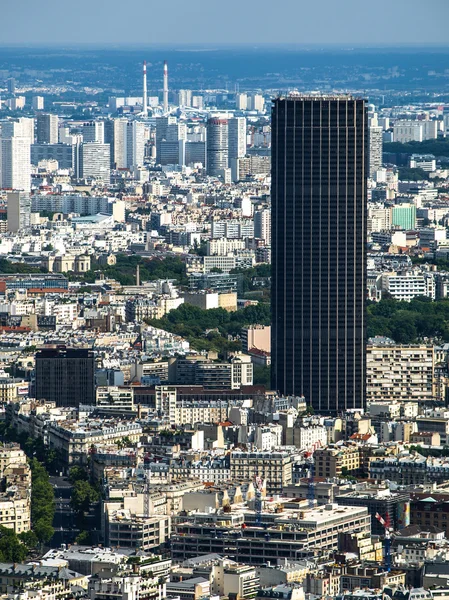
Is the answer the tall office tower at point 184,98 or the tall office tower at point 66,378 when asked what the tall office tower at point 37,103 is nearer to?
the tall office tower at point 184,98

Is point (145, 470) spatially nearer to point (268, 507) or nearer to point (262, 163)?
point (268, 507)

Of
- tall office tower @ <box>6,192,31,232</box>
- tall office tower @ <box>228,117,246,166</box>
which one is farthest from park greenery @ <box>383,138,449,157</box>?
tall office tower @ <box>6,192,31,232</box>

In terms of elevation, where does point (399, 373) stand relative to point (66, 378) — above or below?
below

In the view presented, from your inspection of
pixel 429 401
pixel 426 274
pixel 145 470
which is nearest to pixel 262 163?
pixel 426 274

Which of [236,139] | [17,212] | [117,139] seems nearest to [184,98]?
[117,139]

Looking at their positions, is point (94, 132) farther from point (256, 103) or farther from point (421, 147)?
point (256, 103)

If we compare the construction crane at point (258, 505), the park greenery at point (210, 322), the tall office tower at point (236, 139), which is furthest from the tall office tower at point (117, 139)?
the construction crane at point (258, 505)

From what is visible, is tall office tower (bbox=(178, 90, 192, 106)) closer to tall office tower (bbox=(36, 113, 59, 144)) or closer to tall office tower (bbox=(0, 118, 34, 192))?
tall office tower (bbox=(36, 113, 59, 144))
